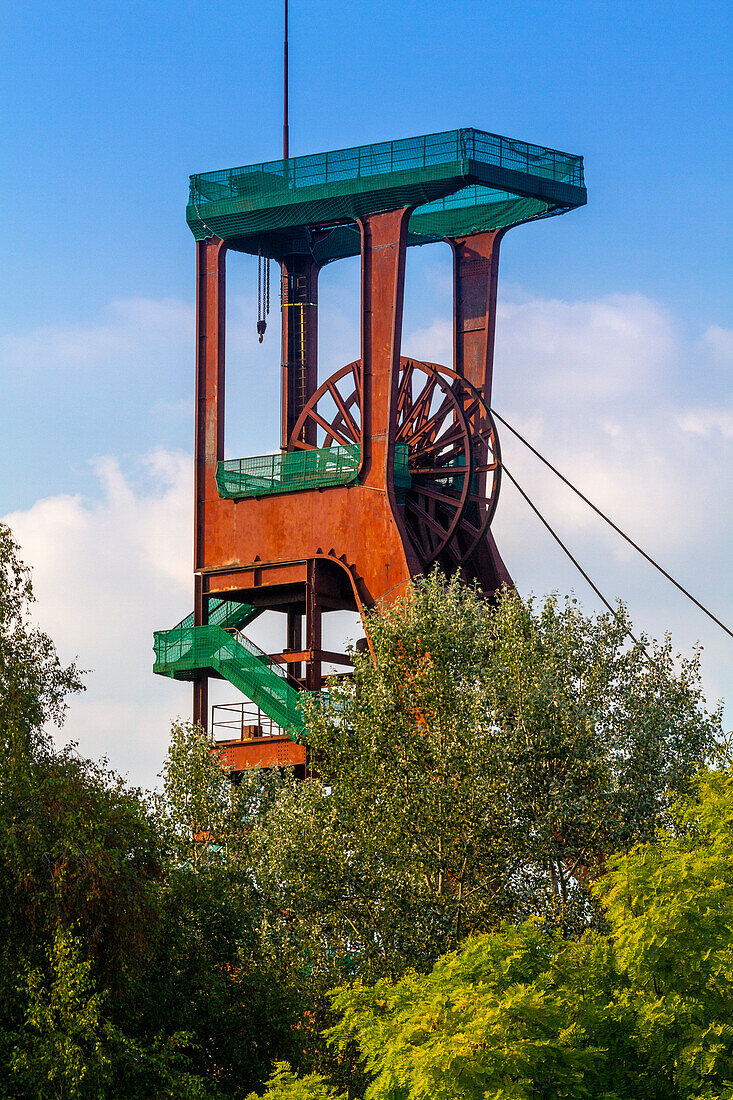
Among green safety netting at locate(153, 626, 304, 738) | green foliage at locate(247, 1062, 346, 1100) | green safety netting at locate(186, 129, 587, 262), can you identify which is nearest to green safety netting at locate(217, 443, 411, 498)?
green safety netting at locate(153, 626, 304, 738)

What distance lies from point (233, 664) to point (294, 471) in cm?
483

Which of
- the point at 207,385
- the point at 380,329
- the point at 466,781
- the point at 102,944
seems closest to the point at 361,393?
the point at 380,329

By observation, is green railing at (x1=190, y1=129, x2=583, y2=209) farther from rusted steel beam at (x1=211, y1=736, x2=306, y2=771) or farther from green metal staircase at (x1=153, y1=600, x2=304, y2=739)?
rusted steel beam at (x1=211, y1=736, x2=306, y2=771)

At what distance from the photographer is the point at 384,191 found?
144ft

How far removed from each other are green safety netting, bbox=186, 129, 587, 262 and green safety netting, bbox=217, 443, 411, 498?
18.1 feet

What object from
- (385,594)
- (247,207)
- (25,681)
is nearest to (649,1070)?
(25,681)

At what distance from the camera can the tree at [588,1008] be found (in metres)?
23.8

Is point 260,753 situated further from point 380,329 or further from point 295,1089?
point 295,1089

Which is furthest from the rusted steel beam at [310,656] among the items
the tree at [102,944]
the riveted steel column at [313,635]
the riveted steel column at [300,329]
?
the tree at [102,944]

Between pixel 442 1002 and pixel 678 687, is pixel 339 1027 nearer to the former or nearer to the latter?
pixel 442 1002

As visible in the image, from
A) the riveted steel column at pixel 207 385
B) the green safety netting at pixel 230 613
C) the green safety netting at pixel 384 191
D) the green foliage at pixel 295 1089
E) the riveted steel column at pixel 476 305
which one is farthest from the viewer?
the riveted steel column at pixel 476 305

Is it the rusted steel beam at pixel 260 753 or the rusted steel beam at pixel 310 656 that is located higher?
the rusted steel beam at pixel 310 656

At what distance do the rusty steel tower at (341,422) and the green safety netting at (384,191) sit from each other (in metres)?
0.04

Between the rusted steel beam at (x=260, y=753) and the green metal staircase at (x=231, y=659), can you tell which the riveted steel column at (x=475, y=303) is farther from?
the rusted steel beam at (x=260, y=753)
